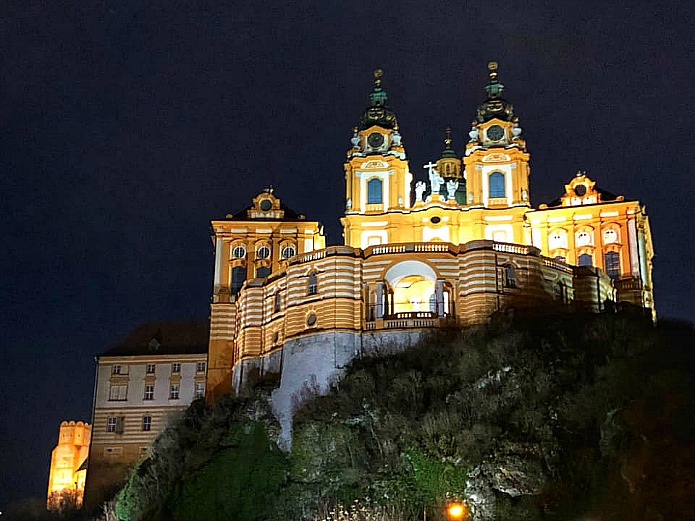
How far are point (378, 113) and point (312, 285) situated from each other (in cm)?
2070

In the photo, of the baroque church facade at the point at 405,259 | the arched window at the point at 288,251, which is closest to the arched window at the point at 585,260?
the baroque church facade at the point at 405,259

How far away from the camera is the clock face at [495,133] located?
3031 inches

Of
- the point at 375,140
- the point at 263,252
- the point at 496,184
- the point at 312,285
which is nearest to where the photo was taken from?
the point at 312,285

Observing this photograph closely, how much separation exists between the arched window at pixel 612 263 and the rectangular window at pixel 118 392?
38308 millimetres

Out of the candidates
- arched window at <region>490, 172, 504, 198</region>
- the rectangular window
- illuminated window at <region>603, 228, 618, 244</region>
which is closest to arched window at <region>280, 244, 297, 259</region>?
arched window at <region>490, 172, 504, 198</region>

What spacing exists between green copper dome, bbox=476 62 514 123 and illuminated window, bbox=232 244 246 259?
20046 millimetres

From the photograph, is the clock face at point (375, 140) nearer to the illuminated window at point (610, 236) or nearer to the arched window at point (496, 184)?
the arched window at point (496, 184)

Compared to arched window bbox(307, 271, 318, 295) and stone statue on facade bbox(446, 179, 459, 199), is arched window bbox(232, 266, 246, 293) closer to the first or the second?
arched window bbox(307, 271, 318, 295)

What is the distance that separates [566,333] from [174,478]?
22.2 m

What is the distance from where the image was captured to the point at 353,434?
5303 cm

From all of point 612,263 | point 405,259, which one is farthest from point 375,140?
point 612,263

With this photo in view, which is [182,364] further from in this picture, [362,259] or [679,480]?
[679,480]

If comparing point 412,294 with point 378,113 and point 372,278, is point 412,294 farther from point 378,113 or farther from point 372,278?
point 378,113

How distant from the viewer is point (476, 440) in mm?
47781
